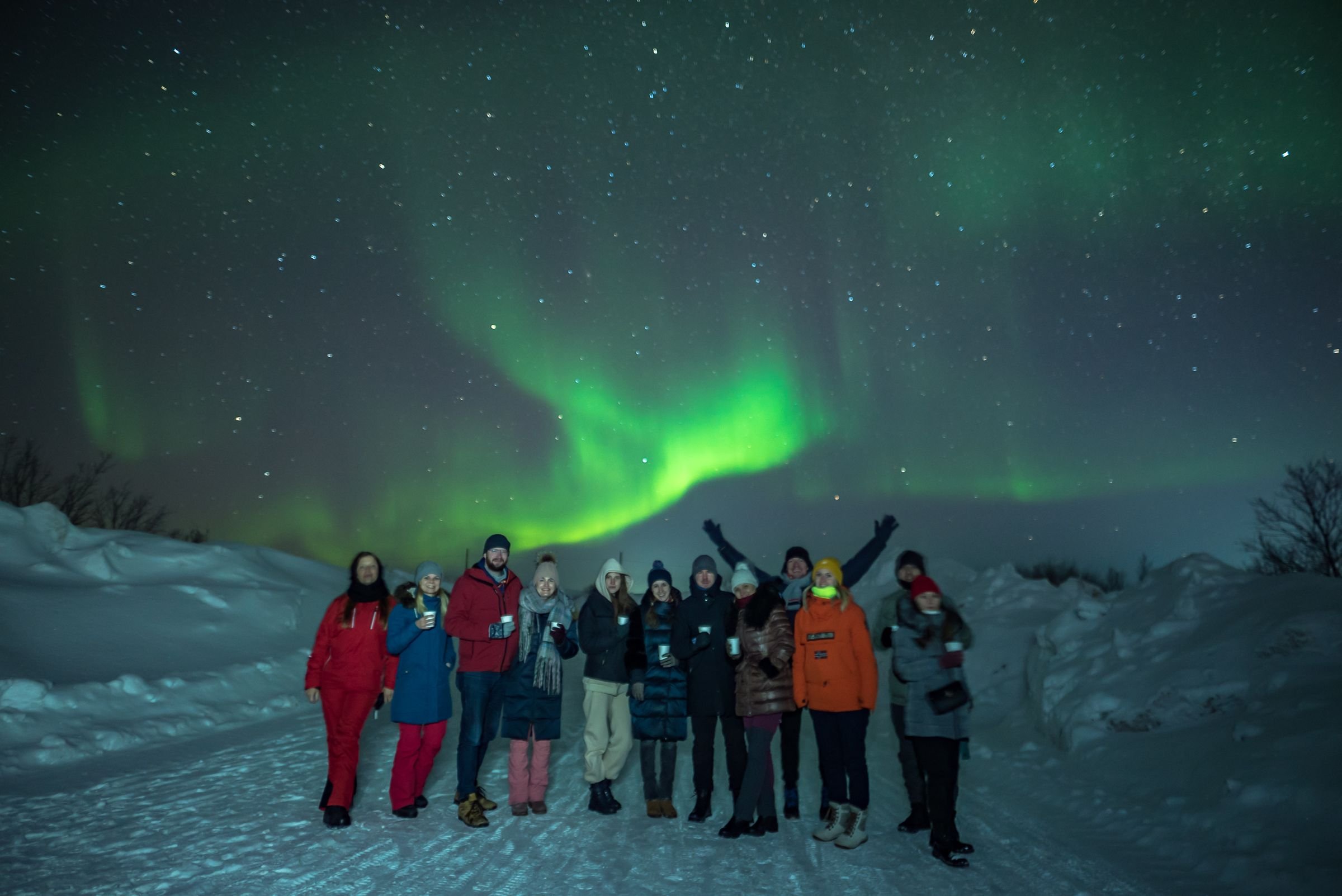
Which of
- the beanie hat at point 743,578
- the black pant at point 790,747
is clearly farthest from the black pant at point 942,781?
the beanie hat at point 743,578

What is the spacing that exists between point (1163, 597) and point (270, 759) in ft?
38.5

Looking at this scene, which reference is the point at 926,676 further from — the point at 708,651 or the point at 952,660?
the point at 708,651

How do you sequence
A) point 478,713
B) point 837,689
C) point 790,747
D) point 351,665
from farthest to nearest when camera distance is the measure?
point 790,747 < point 478,713 < point 351,665 < point 837,689

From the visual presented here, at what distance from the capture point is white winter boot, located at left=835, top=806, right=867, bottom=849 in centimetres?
568

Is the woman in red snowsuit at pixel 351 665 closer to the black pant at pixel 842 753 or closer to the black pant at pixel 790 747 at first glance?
the black pant at pixel 790 747

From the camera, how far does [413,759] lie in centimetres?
638

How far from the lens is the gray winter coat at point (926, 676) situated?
5598 mm

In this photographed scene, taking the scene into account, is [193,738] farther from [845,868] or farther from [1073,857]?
[1073,857]

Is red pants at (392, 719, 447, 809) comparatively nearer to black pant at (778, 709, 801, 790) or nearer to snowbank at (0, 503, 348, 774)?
black pant at (778, 709, 801, 790)

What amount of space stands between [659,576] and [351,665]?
2641 mm

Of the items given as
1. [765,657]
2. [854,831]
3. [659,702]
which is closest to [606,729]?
[659,702]

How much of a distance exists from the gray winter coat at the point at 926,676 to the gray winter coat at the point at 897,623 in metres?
0.01

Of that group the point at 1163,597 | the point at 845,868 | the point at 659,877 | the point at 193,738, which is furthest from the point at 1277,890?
the point at 193,738

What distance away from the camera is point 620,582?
23.7 feet
